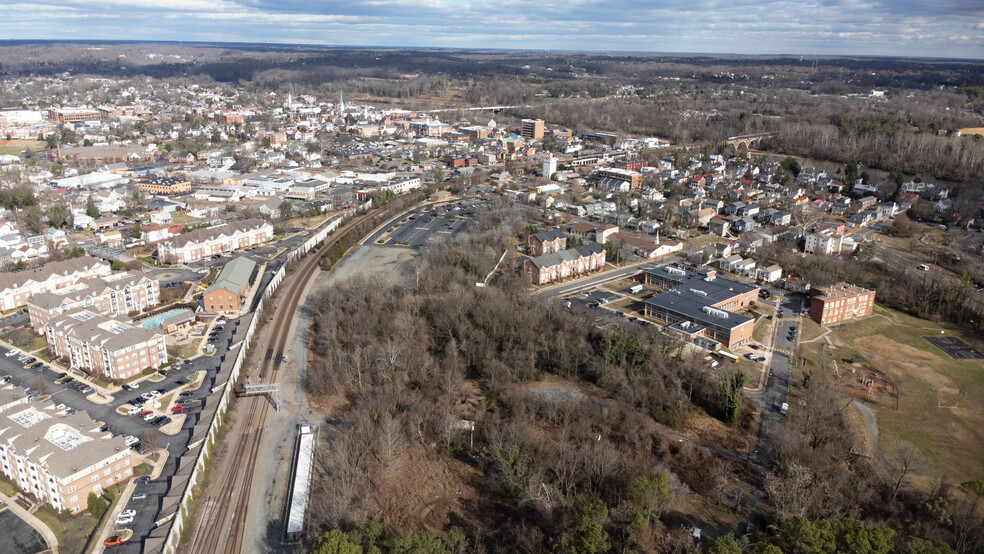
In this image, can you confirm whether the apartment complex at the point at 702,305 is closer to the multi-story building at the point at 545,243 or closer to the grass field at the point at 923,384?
the grass field at the point at 923,384

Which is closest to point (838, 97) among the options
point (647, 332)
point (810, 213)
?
point (810, 213)

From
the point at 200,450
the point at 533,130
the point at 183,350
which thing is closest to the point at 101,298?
the point at 183,350

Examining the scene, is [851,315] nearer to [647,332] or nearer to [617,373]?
[647,332]

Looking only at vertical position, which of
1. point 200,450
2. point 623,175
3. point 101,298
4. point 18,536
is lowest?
point 18,536

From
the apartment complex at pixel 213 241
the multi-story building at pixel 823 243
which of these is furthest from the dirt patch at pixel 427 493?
the multi-story building at pixel 823 243

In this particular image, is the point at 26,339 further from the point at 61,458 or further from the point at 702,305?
the point at 702,305
